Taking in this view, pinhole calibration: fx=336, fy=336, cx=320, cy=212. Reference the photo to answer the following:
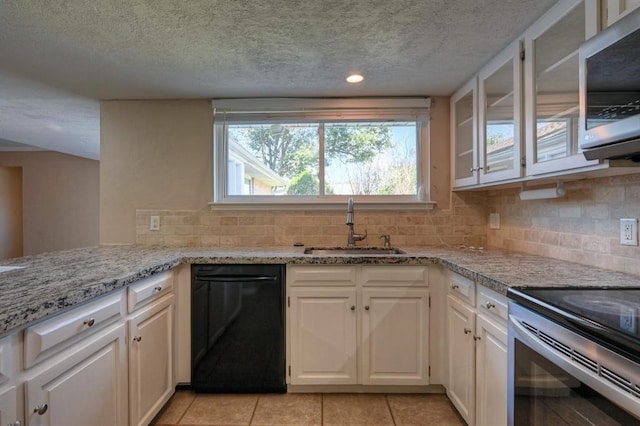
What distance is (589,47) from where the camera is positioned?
117 cm

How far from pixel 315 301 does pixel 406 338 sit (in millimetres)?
616

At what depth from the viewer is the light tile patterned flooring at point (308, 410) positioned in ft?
6.21

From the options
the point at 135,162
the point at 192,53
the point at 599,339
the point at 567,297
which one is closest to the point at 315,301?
the point at 567,297

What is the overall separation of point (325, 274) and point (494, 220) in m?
1.42

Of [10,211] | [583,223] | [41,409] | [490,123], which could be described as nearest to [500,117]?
[490,123]

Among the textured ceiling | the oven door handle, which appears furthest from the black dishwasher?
the oven door handle

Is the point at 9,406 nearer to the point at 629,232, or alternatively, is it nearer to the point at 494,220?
the point at 629,232

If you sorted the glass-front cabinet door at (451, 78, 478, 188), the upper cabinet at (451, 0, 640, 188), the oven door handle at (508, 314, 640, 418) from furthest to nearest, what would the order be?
the glass-front cabinet door at (451, 78, 478, 188)
the upper cabinet at (451, 0, 640, 188)
the oven door handle at (508, 314, 640, 418)

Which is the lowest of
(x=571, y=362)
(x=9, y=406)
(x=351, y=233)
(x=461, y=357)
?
(x=461, y=357)

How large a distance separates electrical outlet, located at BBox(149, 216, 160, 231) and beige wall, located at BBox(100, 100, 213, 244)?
4.1 inches

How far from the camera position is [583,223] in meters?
1.74

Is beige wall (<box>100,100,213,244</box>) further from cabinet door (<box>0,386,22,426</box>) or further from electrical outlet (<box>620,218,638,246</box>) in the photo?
electrical outlet (<box>620,218,638,246</box>)

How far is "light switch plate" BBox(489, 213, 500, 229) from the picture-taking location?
254 cm

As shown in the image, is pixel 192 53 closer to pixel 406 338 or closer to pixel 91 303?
pixel 91 303
